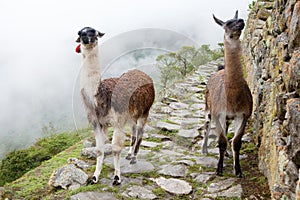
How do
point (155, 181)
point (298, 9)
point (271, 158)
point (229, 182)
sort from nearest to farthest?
point (298, 9) → point (271, 158) → point (229, 182) → point (155, 181)

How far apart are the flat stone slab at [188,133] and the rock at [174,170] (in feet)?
5.53

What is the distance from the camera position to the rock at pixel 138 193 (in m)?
3.66

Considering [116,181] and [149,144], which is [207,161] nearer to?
[149,144]

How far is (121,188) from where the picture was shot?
388 centimetres

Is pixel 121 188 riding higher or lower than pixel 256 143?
lower

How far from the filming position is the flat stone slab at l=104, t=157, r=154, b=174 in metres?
4.46

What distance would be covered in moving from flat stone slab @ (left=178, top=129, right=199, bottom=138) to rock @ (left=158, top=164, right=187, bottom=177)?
1.68 meters

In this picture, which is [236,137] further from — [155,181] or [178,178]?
[155,181]

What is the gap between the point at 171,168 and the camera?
177 inches

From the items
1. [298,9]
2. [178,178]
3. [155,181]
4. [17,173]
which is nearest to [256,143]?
[178,178]

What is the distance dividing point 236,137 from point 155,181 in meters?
1.27

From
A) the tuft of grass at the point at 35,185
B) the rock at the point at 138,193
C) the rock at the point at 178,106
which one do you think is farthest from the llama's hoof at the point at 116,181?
the rock at the point at 178,106

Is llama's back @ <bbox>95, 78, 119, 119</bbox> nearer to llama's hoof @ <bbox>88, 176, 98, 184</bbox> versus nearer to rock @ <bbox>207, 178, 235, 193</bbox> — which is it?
llama's hoof @ <bbox>88, 176, 98, 184</bbox>

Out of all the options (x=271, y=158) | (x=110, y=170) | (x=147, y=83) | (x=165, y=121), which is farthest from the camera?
(x=165, y=121)
